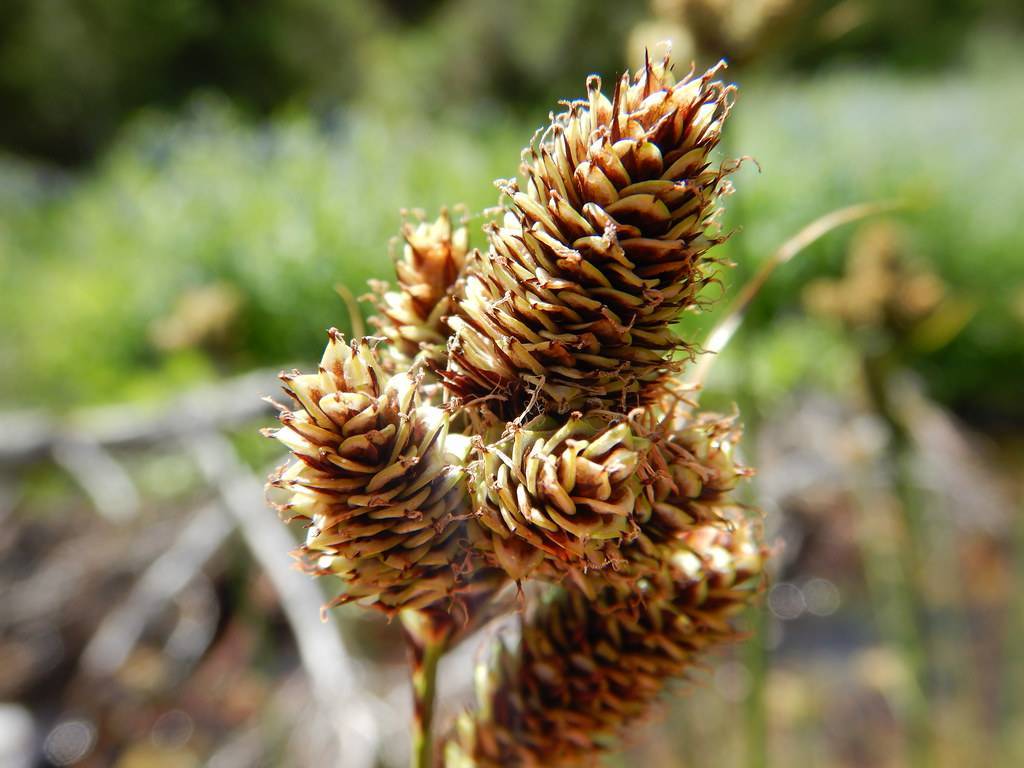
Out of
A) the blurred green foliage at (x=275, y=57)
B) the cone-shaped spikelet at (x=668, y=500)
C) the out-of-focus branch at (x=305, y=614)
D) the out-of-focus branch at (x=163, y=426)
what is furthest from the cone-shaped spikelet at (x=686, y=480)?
the blurred green foliage at (x=275, y=57)

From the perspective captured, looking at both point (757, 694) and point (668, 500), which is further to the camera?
point (757, 694)

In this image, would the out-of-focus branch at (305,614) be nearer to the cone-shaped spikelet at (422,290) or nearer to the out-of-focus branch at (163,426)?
the out-of-focus branch at (163,426)

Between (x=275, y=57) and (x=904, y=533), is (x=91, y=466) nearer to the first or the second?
(x=904, y=533)

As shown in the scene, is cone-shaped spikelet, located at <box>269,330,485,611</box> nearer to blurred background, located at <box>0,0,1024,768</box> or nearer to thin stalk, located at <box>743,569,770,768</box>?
blurred background, located at <box>0,0,1024,768</box>

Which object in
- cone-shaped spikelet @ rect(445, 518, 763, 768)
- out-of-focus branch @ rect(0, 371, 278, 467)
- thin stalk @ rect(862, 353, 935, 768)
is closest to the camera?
cone-shaped spikelet @ rect(445, 518, 763, 768)

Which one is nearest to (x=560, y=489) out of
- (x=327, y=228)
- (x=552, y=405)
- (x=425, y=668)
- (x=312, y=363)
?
(x=552, y=405)

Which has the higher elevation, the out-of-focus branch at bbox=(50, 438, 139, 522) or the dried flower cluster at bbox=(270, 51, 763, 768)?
the out-of-focus branch at bbox=(50, 438, 139, 522)

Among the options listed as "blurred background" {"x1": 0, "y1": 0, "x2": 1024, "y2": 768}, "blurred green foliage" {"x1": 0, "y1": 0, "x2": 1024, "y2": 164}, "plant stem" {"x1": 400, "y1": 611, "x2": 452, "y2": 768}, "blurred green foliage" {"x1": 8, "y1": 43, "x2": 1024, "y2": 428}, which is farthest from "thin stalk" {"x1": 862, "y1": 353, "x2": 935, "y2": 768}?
"blurred green foliage" {"x1": 0, "y1": 0, "x2": 1024, "y2": 164}
